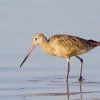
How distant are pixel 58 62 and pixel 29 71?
4.14 ft

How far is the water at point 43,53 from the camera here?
1337 cm

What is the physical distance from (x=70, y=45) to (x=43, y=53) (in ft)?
4.40

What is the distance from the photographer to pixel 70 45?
53.0ft

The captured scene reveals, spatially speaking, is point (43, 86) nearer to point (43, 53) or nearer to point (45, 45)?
point (45, 45)

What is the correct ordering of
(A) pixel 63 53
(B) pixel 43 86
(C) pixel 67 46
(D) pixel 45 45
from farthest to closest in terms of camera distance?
(D) pixel 45 45 → (C) pixel 67 46 → (A) pixel 63 53 → (B) pixel 43 86

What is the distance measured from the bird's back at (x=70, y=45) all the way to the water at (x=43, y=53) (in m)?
0.32

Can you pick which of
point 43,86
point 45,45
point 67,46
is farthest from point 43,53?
point 43,86

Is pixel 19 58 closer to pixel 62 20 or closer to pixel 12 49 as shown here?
pixel 12 49

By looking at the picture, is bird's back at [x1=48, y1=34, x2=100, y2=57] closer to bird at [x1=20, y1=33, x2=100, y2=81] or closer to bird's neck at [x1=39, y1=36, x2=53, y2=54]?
bird at [x1=20, y1=33, x2=100, y2=81]

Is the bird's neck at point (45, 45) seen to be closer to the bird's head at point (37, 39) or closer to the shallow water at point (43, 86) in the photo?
the bird's head at point (37, 39)

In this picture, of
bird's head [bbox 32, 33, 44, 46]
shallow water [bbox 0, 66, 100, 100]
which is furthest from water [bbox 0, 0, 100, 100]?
bird's head [bbox 32, 33, 44, 46]

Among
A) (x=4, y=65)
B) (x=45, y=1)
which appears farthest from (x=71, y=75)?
(x=45, y=1)

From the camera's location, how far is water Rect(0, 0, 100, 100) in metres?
13.4

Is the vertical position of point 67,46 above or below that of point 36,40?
below
